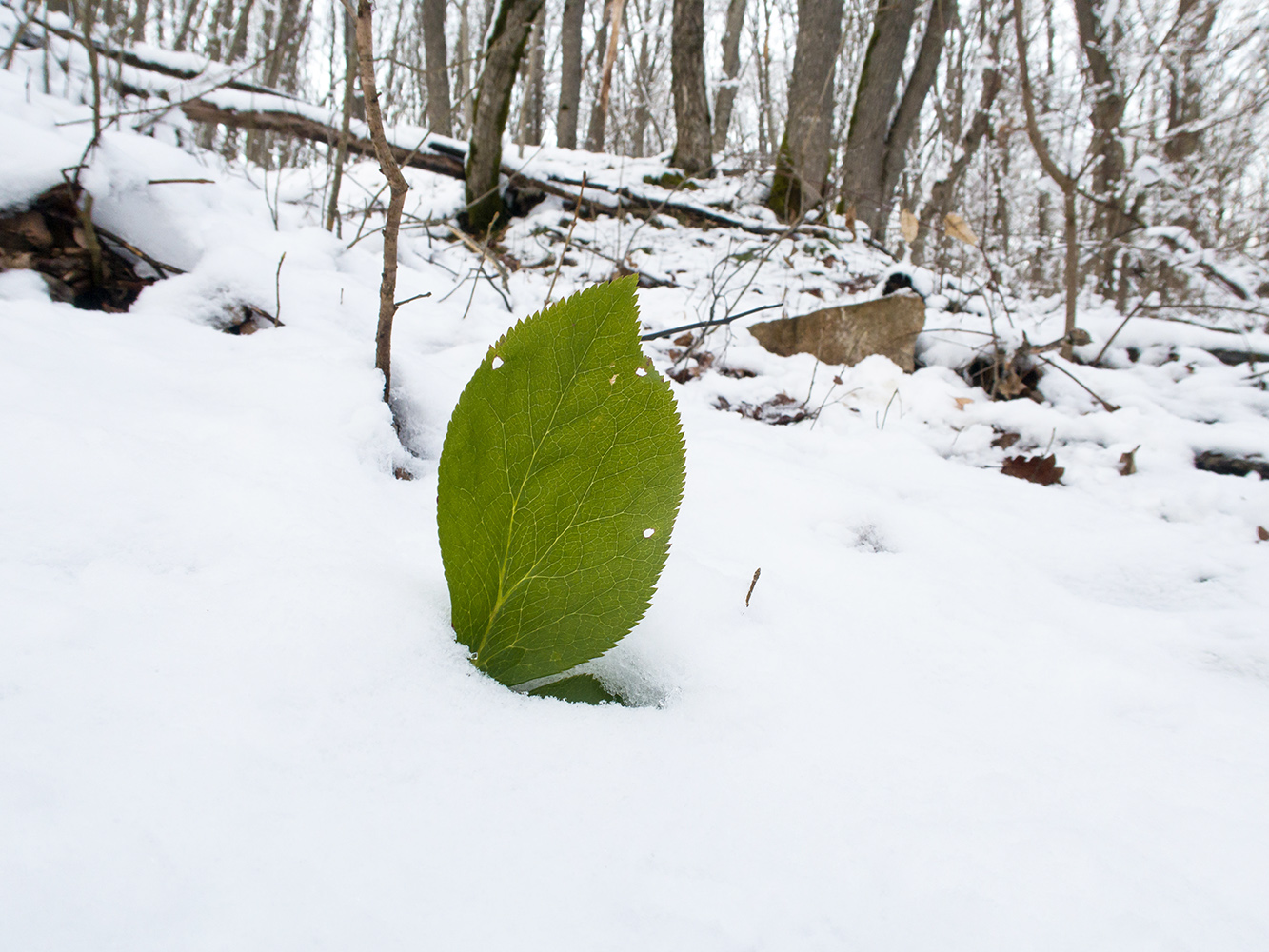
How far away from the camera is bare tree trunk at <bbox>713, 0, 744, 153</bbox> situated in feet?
35.0

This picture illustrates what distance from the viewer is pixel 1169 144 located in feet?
20.3

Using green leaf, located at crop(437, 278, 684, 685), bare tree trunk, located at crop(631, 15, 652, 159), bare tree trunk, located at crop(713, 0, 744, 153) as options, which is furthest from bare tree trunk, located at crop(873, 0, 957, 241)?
green leaf, located at crop(437, 278, 684, 685)

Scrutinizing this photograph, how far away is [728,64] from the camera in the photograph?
11.4m

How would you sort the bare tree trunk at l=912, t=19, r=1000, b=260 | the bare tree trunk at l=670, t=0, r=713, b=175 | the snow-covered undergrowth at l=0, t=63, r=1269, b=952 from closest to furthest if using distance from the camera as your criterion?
1. the snow-covered undergrowth at l=0, t=63, r=1269, b=952
2. the bare tree trunk at l=670, t=0, r=713, b=175
3. the bare tree trunk at l=912, t=19, r=1000, b=260

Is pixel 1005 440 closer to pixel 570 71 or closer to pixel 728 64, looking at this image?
pixel 570 71

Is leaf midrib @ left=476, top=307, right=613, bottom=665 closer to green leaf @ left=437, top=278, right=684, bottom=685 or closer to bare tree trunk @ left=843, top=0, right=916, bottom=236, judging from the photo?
green leaf @ left=437, top=278, right=684, bottom=685

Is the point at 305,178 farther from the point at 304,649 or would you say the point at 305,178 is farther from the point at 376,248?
the point at 304,649

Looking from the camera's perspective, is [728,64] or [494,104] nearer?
[494,104]

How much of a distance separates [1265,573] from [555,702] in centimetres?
138

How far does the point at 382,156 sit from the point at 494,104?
3.56 m

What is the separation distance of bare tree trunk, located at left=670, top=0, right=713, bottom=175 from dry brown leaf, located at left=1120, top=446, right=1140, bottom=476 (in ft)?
16.5

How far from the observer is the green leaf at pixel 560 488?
589 mm

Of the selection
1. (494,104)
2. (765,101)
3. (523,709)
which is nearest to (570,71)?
(765,101)

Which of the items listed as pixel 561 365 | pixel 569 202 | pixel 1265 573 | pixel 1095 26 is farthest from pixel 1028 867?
pixel 1095 26
